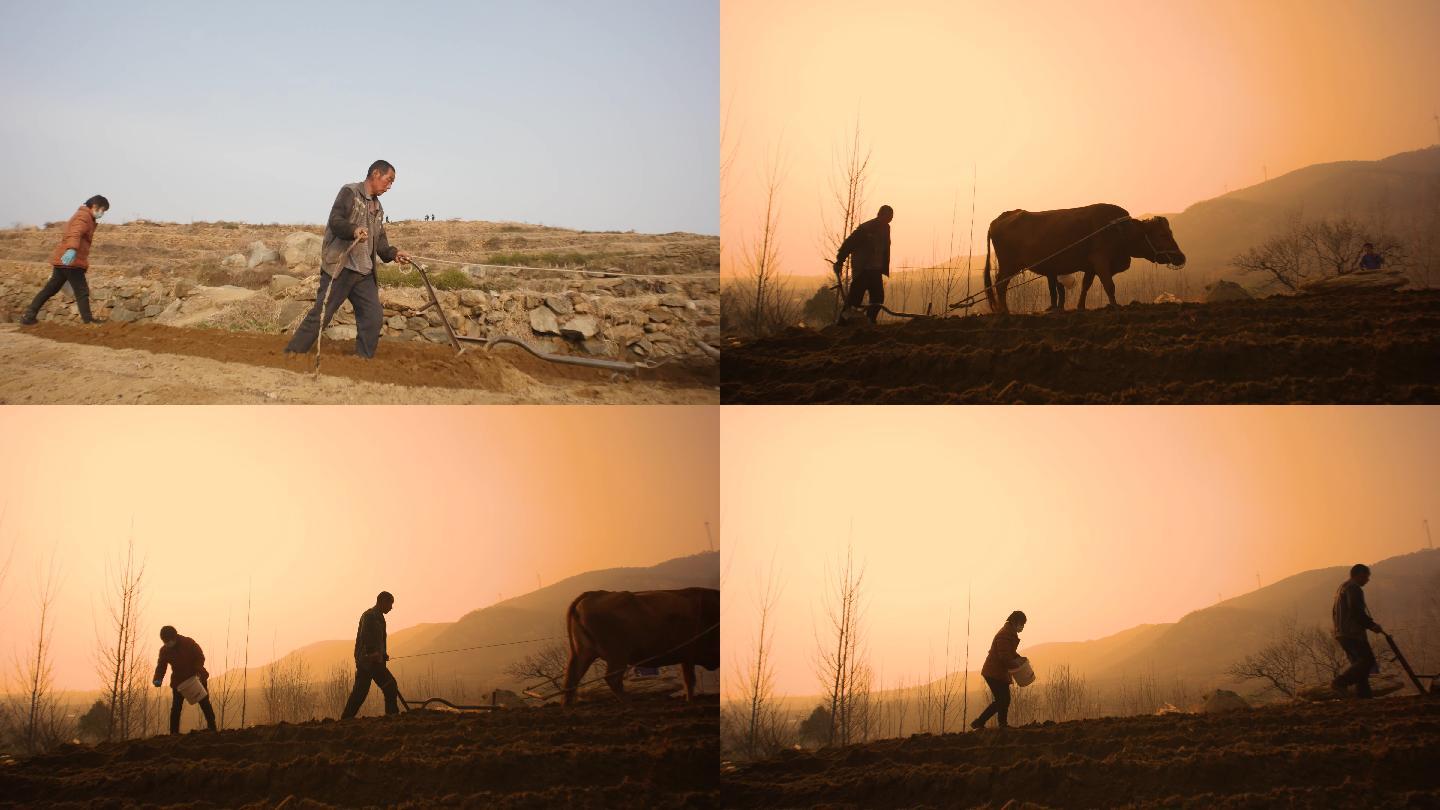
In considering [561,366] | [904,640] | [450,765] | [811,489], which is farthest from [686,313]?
[450,765]

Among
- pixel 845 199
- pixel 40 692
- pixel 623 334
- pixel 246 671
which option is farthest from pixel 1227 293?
pixel 40 692

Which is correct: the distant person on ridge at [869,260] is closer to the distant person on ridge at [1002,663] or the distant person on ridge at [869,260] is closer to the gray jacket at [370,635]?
the distant person on ridge at [1002,663]

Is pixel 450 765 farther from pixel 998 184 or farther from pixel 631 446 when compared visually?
pixel 998 184

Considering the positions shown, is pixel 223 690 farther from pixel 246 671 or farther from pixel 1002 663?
pixel 1002 663

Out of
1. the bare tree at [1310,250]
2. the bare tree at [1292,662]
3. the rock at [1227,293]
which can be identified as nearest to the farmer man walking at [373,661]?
the bare tree at [1292,662]

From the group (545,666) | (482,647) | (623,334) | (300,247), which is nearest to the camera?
(300,247)

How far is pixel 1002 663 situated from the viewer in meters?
5.57

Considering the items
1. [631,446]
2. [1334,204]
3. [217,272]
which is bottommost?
[631,446]

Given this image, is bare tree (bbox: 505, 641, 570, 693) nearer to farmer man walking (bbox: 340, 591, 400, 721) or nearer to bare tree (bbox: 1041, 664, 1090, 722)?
farmer man walking (bbox: 340, 591, 400, 721)

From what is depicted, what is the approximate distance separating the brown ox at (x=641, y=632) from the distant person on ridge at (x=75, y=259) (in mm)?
2508

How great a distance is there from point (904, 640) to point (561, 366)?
2.05 m

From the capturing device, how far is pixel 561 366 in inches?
217

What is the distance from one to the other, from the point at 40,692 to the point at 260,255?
2.04 meters

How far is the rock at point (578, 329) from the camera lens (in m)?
5.56
